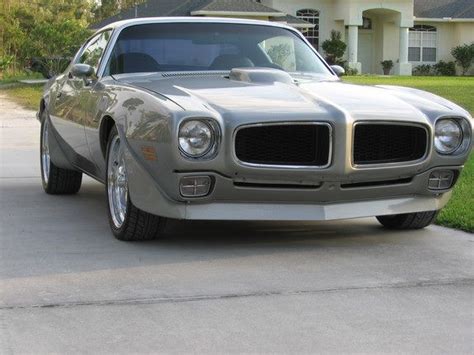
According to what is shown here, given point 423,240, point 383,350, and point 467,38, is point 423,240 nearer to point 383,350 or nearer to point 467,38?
point 383,350

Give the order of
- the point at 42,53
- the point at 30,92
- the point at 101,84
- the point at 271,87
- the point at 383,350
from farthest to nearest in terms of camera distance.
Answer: the point at 42,53 → the point at 30,92 → the point at 101,84 → the point at 271,87 → the point at 383,350

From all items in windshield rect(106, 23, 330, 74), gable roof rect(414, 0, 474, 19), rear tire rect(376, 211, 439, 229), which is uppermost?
gable roof rect(414, 0, 474, 19)

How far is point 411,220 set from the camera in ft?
23.5

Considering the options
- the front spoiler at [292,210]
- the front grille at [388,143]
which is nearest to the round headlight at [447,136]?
the front grille at [388,143]

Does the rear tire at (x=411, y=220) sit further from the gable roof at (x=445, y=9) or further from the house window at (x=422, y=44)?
the house window at (x=422, y=44)

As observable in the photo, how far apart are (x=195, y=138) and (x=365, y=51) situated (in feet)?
137

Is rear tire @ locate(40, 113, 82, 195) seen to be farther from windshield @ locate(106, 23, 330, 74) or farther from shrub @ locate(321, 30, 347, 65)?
shrub @ locate(321, 30, 347, 65)

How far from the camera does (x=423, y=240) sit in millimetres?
6879

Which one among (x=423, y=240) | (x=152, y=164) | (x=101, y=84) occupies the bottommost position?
(x=423, y=240)

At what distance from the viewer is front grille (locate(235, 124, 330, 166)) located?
6078 mm

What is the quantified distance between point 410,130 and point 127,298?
2328 mm

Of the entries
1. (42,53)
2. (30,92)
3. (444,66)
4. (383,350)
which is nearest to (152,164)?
(383,350)

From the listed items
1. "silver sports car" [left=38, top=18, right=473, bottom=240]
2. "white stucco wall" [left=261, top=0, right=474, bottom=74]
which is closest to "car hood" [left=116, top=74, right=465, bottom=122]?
"silver sports car" [left=38, top=18, right=473, bottom=240]

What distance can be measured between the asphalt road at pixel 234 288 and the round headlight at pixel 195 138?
70cm
